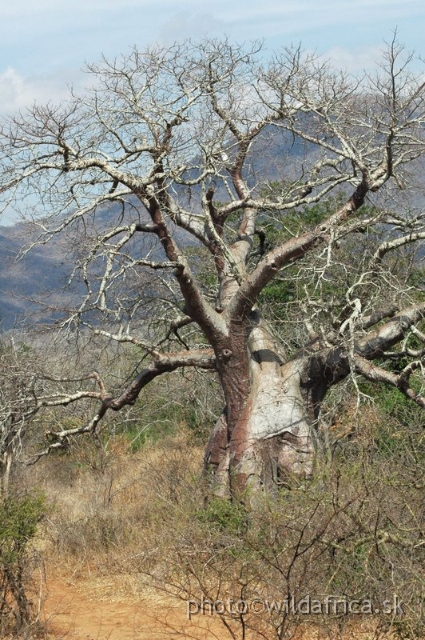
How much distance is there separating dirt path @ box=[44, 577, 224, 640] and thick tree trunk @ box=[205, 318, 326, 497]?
142 cm

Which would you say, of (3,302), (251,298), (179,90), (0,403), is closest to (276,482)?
(251,298)

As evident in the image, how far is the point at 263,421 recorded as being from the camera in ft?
29.1

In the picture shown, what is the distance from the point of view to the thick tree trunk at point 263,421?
8688 mm

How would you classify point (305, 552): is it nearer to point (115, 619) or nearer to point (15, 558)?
point (15, 558)

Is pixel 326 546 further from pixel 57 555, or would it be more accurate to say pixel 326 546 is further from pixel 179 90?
pixel 179 90

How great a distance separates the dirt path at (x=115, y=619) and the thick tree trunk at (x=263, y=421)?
1.42m

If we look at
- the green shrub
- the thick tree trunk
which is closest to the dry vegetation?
the thick tree trunk

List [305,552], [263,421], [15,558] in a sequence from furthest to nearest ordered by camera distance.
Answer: [263,421] → [15,558] → [305,552]

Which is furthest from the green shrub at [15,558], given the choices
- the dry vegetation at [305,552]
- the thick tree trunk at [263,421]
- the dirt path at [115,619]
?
A: the thick tree trunk at [263,421]

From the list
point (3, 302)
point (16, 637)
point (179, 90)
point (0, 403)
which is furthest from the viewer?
point (3, 302)

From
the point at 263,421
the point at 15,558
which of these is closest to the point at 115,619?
the point at 15,558

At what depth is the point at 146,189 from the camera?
824cm

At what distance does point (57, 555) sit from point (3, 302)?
74944 mm

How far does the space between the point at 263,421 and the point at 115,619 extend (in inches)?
94.6
